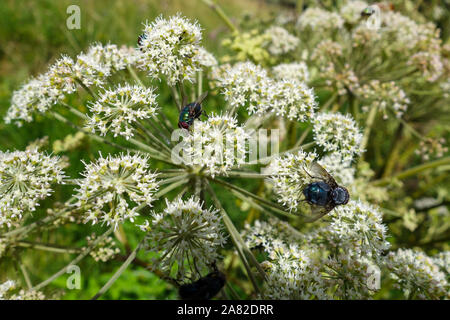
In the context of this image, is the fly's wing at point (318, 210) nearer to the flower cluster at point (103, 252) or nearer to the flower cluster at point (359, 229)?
the flower cluster at point (359, 229)

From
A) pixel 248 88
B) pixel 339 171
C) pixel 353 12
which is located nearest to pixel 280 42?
pixel 353 12

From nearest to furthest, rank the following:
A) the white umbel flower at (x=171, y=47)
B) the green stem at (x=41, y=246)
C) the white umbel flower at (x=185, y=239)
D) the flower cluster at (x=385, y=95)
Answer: the white umbel flower at (x=185, y=239), the white umbel flower at (x=171, y=47), the green stem at (x=41, y=246), the flower cluster at (x=385, y=95)

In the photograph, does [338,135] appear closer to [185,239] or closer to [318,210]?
[318,210]

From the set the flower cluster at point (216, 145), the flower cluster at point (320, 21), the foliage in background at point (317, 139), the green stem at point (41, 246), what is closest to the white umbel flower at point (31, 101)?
the foliage in background at point (317, 139)

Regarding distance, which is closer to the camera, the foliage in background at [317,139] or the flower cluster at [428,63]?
the foliage in background at [317,139]

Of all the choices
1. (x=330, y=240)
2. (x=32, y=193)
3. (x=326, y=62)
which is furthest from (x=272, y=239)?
(x=326, y=62)

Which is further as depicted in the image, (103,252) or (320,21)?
(320,21)
